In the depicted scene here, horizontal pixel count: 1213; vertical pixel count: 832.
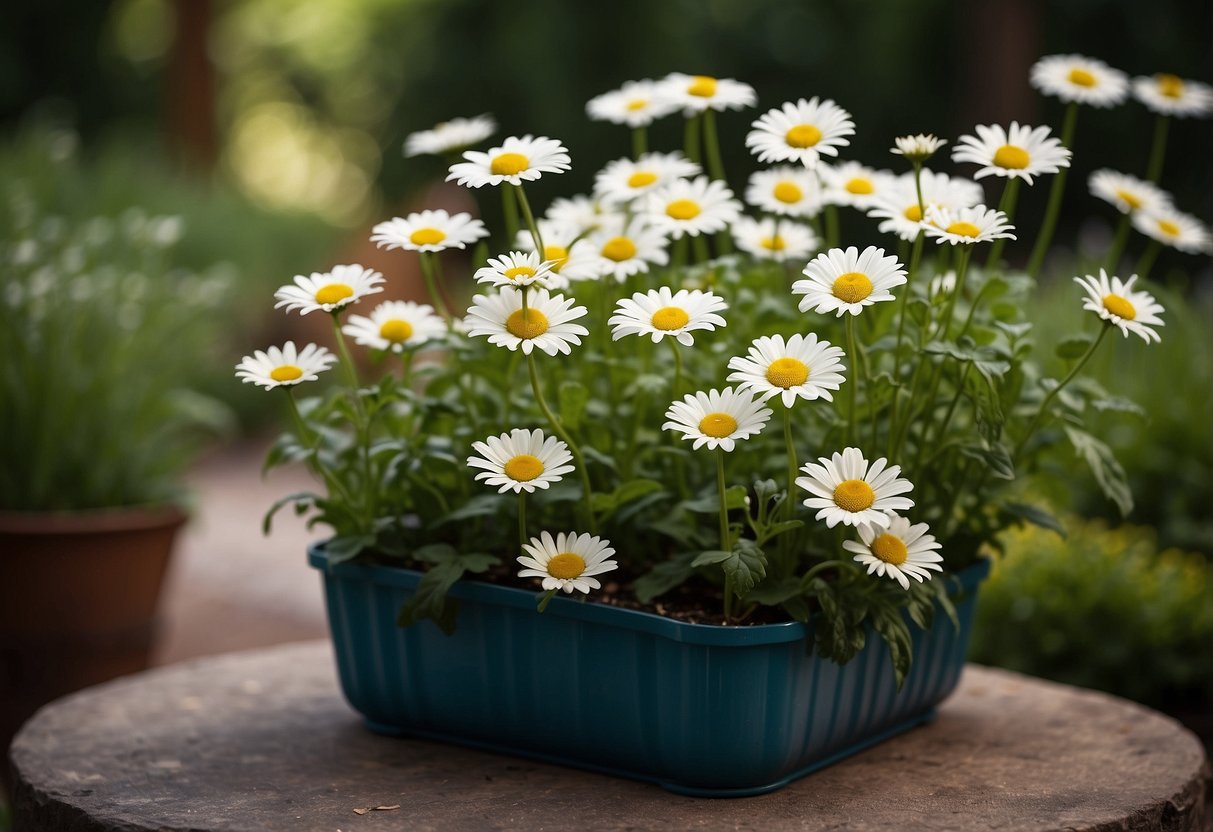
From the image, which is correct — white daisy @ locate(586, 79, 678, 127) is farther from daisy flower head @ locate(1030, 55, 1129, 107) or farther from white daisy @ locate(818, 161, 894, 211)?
daisy flower head @ locate(1030, 55, 1129, 107)

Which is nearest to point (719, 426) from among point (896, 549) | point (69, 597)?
point (896, 549)

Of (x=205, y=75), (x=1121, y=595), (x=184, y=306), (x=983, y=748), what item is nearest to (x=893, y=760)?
(x=983, y=748)

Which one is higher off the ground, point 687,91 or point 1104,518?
point 687,91

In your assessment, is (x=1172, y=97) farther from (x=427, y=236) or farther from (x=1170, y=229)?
(x=427, y=236)

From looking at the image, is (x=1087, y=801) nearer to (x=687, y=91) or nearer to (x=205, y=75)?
(x=687, y=91)

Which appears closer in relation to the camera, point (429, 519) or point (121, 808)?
point (121, 808)

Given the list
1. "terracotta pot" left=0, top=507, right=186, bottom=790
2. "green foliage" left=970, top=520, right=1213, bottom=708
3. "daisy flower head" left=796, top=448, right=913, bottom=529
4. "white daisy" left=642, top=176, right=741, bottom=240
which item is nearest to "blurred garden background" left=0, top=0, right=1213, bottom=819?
"green foliage" left=970, top=520, right=1213, bottom=708

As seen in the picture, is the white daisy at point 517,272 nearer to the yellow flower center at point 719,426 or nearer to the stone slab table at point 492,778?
the yellow flower center at point 719,426

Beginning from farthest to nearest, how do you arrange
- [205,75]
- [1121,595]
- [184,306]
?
[205,75] → [184,306] → [1121,595]

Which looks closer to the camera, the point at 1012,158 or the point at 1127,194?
the point at 1012,158
